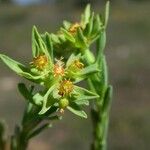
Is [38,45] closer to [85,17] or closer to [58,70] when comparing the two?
[58,70]

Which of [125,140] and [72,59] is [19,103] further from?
[72,59]

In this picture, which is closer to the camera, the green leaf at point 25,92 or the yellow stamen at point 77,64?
the green leaf at point 25,92

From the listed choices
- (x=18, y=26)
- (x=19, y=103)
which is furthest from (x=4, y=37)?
(x=19, y=103)

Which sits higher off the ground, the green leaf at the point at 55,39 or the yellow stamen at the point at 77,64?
the green leaf at the point at 55,39

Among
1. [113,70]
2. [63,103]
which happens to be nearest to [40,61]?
[63,103]

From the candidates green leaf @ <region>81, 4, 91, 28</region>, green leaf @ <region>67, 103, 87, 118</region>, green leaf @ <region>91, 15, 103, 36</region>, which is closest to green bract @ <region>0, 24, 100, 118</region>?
green leaf @ <region>67, 103, 87, 118</region>

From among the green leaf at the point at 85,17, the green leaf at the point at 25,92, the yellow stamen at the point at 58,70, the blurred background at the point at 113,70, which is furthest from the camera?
the blurred background at the point at 113,70

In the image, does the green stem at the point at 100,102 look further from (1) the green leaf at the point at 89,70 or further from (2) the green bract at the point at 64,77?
(1) the green leaf at the point at 89,70

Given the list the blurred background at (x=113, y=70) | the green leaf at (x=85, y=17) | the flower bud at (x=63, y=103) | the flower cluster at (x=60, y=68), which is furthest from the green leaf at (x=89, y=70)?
the blurred background at (x=113, y=70)
